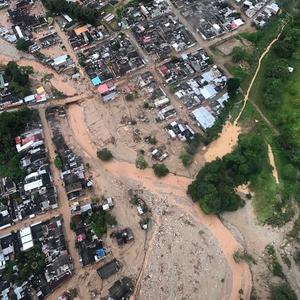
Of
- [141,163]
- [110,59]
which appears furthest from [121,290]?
[110,59]

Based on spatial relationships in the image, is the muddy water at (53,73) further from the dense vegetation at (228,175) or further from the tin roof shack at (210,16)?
the dense vegetation at (228,175)

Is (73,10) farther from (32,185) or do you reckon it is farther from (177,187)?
(177,187)

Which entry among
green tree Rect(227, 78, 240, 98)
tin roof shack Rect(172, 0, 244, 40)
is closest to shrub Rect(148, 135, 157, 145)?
green tree Rect(227, 78, 240, 98)

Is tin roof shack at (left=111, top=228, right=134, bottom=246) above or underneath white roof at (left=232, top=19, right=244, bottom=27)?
underneath

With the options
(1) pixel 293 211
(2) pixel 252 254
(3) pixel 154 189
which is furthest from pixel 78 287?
(1) pixel 293 211

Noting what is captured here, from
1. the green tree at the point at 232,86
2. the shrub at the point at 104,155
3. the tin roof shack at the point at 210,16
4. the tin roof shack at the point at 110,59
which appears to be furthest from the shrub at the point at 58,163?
the tin roof shack at the point at 210,16

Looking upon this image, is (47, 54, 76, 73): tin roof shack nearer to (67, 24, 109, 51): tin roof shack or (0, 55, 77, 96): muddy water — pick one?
(0, 55, 77, 96): muddy water
